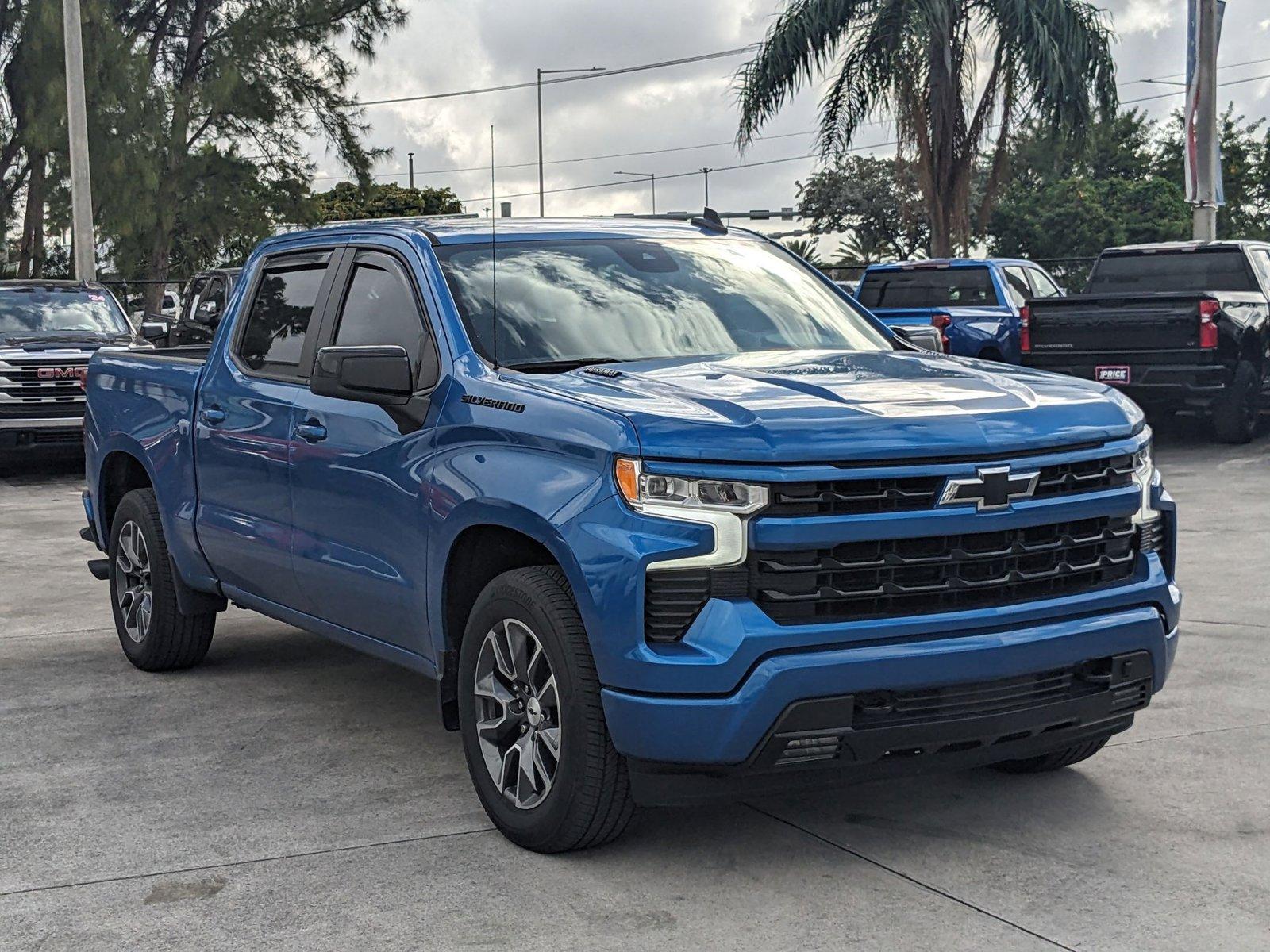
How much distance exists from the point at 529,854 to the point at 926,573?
1.43 meters

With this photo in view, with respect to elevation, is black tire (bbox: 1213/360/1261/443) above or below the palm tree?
below

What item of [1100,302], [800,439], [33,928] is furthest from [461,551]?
[1100,302]

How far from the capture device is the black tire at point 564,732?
457 cm

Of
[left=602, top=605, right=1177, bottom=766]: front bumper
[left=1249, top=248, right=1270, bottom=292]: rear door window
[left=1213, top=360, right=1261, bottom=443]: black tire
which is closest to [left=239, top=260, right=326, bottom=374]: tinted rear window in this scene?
[left=602, top=605, right=1177, bottom=766]: front bumper

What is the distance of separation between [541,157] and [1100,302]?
1201 inches

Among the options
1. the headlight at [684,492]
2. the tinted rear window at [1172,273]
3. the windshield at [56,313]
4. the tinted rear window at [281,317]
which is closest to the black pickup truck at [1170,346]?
the tinted rear window at [1172,273]

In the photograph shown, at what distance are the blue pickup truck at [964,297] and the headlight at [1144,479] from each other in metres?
12.7

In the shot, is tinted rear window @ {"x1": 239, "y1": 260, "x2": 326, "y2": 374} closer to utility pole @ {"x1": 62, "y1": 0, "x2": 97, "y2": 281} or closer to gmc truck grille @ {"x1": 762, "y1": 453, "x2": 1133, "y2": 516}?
gmc truck grille @ {"x1": 762, "y1": 453, "x2": 1133, "y2": 516}

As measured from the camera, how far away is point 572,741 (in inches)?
182

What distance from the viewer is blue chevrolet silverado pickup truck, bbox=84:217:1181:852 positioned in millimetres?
4344

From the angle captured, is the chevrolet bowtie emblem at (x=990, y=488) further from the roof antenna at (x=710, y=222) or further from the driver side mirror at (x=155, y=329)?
the driver side mirror at (x=155, y=329)

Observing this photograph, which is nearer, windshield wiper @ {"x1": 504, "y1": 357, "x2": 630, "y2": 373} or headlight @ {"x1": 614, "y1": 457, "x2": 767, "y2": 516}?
headlight @ {"x1": 614, "y1": 457, "x2": 767, "y2": 516}

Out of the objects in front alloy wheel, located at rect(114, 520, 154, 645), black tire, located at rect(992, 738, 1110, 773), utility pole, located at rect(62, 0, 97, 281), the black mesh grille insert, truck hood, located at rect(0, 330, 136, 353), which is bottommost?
black tire, located at rect(992, 738, 1110, 773)

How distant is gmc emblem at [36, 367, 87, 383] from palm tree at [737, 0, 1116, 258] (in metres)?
13.6
